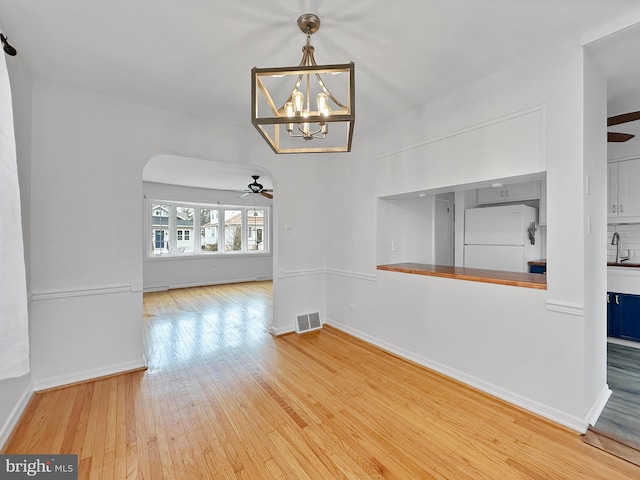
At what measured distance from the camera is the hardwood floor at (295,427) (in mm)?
1595

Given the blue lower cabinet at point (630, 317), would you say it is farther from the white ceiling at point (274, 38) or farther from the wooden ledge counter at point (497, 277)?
the white ceiling at point (274, 38)

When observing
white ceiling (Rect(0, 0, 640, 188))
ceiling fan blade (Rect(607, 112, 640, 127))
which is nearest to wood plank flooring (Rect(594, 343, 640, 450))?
ceiling fan blade (Rect(607, 112, 640, 127))

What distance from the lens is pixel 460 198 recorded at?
14.6 ft

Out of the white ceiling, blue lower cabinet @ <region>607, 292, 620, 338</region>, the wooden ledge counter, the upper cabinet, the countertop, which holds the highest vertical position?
the white ceiling

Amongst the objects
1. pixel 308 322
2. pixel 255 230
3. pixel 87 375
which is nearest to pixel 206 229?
pixel 255 230

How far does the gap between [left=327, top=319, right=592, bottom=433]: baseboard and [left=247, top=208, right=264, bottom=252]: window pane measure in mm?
5646

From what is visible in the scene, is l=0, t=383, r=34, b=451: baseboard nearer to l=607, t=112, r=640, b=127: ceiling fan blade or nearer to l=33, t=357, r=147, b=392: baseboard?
l=33, t=357, r=147, b=392: baseboard

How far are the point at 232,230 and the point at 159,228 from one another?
5.91ft

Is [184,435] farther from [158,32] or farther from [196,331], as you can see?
[158,32]

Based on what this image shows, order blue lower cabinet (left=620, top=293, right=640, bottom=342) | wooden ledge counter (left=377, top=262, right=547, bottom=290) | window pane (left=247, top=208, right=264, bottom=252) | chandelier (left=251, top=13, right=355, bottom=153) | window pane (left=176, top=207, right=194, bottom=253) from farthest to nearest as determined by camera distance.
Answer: window pane (left=247, top=208, right=264, bottom=252) → window pane (left=176, top=207, right=194, bottom=253) → blue lower cabinet (left=620, top=293, right=640, bottom=342) → wooden ledge counter (left=377, top=262, right=547, bottom=290) → chandelier (left=251, top=13, right=355, bottom=153)

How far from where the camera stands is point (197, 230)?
7.46m

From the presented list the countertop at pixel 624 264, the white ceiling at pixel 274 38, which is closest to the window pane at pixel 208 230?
the white ceiling at pixel 274 38

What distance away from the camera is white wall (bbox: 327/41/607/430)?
6.33 ft

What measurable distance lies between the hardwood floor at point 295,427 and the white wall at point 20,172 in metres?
0.12
